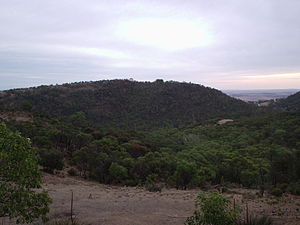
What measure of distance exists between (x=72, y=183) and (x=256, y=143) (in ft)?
105

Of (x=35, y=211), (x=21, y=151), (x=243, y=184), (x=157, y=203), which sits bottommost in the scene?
(x=243, y=184)

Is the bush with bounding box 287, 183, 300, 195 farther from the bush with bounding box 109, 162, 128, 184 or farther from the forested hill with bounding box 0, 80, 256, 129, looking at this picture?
the forested hill with bounding box 0, 80, 256, 129

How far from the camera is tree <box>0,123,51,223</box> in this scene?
706 cm

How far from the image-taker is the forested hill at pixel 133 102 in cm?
7612

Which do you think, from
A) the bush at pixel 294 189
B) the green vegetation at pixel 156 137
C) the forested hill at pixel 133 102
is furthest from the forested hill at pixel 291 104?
the bush at pixel 294 189

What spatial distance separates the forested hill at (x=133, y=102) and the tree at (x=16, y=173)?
6253 centimetres

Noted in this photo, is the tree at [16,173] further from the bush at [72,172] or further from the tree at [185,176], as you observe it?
the bush at [72,172]

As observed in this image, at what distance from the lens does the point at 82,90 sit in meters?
90.6

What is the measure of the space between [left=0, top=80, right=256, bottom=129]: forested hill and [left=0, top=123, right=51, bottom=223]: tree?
205 ft

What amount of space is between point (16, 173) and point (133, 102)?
268ft

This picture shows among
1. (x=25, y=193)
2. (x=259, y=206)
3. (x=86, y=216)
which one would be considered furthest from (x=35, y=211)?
(x=259, y=206)

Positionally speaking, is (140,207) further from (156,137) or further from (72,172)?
(156,137)

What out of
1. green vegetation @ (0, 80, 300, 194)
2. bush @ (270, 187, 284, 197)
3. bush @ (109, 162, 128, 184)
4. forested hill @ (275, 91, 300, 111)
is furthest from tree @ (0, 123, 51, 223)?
forested hill @ (275, 91, 300, 111)

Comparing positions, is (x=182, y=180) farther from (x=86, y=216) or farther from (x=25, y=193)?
(x=25, y=193)
